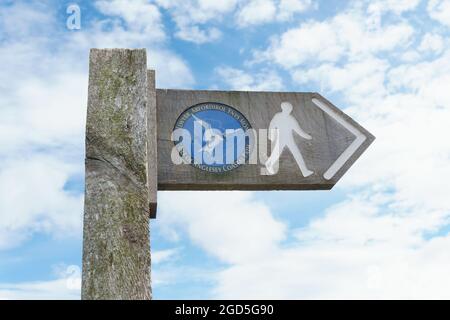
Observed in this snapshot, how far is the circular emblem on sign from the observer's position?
Answer: 12.7 feet

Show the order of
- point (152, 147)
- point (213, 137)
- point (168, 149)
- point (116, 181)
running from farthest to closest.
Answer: point (213, 137) → point (168, 149) → point (152, 147) → point (116, 181)

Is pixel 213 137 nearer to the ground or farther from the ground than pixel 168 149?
farther from the ground

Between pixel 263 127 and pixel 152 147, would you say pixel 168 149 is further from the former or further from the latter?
pixel 263 127

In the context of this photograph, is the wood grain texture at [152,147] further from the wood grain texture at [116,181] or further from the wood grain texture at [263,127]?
the wood grain texture at [116,181]

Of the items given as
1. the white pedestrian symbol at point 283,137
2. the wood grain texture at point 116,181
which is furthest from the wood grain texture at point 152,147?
the white pedestrian symbol at point 283,137

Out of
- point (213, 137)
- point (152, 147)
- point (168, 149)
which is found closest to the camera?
point (152, 147)

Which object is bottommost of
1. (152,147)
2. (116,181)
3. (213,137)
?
(116,181)

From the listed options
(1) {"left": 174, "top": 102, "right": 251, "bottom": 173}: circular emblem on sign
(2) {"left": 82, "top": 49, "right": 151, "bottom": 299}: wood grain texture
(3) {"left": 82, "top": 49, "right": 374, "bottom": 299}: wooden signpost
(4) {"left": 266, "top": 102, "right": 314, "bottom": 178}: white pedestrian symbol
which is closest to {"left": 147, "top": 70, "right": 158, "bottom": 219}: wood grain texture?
(3) {"left": 82, "top": 49, "right": 374, "bottom": 299}: wooden signpost

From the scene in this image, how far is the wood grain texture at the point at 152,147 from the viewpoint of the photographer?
3.52 meters

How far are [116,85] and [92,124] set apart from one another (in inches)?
9.9

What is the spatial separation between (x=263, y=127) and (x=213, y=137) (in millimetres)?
343

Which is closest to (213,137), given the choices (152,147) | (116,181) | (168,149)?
(168,149)

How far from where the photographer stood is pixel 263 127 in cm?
400
